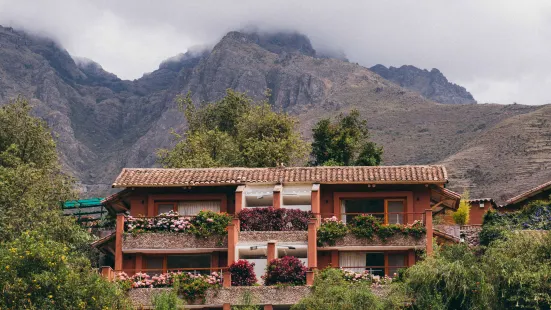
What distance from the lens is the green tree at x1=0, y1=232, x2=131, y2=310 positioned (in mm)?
42094

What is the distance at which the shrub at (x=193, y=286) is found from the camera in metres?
48.1

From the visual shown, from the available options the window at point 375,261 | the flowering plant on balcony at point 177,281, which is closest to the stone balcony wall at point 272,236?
the window at point 375,261

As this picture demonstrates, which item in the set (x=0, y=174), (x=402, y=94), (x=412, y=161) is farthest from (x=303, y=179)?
(x=402, y=94)

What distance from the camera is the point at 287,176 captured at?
178 feet

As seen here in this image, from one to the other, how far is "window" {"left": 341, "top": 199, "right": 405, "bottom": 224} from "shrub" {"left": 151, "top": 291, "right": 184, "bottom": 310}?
1122 centimetres

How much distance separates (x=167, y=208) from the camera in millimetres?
54844

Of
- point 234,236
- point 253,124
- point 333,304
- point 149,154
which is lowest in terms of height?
point 333,304

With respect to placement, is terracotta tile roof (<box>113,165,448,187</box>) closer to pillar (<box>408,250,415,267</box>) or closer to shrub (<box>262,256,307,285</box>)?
pillar (<box>408,250,415,267</box>)

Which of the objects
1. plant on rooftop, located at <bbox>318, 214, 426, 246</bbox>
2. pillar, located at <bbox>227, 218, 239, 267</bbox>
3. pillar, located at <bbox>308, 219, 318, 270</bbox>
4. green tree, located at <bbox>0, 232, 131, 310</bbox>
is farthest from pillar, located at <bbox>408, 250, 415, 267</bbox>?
green tree, located at <bbox>0, 232, 131, 310</bbox>

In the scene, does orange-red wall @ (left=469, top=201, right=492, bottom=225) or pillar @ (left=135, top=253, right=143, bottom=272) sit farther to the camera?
orange-red wall @ (left=469, top=201, right=492, bottom=225)

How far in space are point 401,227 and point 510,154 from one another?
7765cm

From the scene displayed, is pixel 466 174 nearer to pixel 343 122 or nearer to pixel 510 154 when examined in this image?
pixel 510 154

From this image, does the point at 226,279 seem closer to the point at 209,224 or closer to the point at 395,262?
the point at 209,224

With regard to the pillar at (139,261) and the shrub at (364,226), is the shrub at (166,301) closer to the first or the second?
the pillar at (139,261)
